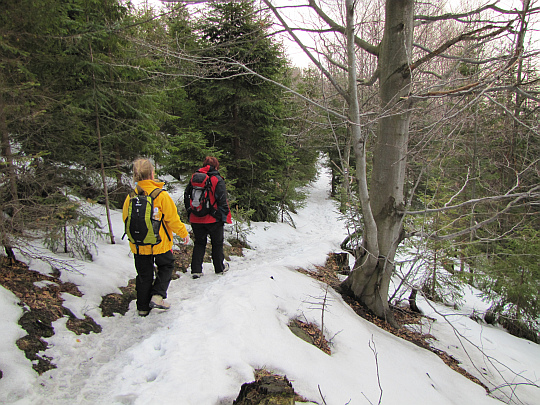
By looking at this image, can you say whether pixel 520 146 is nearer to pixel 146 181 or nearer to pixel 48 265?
pixel 146 181

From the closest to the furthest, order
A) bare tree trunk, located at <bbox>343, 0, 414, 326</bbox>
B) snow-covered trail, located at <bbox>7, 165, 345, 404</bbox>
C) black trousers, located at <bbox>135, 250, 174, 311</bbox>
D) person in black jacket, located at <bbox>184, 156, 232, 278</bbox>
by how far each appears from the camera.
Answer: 1. snow-covered trail, located at <bbox>7, 165, 345, 404</bbox>
2. black trousers, located at <bbox>135, 250, 174, 311</bbox>
3. bare tree trunk, located at <bbox>343, 0, 414, 326</bbox>
4. person in black jacket, located at <bbox>184, 156, 232, 278</bbox>

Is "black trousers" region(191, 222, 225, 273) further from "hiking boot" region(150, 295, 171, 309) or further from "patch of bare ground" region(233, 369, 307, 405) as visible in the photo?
"patch of bare ground" region(233, 369, 307, 405)

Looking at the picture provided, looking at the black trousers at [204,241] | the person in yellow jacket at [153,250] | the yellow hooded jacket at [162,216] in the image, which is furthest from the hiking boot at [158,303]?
the black trousers at [204,241]

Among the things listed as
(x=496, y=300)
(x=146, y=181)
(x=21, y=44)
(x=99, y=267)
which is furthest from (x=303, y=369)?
(x=496, y=300)

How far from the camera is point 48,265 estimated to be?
4094 mm

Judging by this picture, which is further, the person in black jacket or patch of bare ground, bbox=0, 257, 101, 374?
the person in black jacket

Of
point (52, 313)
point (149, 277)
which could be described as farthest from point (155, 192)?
point (52, 313)

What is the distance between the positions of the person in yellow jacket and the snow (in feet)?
0.66

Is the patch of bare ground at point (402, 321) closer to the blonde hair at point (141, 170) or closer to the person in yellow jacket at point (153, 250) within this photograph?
the person in yellow jacket at point (153, 250)

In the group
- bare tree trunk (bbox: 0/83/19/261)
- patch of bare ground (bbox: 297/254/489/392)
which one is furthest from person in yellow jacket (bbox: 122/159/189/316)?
patch of bare ground (bbox: 297/254/489/392)

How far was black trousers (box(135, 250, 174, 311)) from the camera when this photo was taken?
368 cm

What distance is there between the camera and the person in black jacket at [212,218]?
499 cm

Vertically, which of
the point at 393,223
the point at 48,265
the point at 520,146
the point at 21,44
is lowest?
the point at 48,265

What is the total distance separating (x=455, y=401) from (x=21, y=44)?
7761 millimetres
